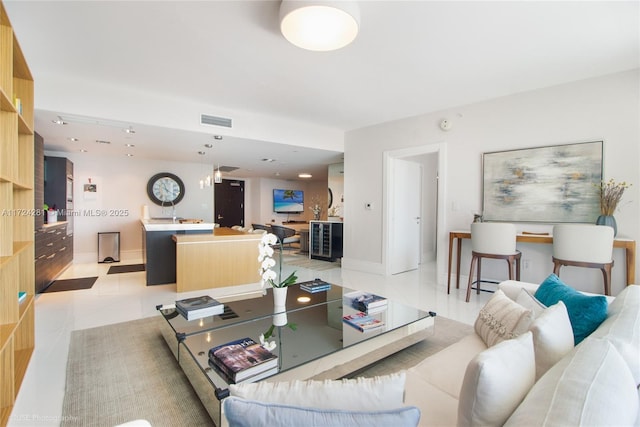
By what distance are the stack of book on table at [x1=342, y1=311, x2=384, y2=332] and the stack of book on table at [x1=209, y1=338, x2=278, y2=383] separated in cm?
74

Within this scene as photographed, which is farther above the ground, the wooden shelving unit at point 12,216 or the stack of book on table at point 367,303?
the wooden shelving unit at point 12,216

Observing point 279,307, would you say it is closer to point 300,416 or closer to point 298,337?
point 298,337

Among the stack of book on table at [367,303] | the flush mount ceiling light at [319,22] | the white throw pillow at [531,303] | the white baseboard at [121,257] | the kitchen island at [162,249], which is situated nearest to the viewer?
the white throw pillow at [531,303]

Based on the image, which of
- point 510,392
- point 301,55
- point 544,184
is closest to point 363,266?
point 544,184

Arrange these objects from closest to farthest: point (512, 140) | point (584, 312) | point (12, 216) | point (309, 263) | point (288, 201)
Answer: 1. point (584, 312)
2. point (12, 216)
3. point (512, 140)
4. point (309, 263)
5. point (288, 201)

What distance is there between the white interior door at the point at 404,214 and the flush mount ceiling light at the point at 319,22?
3.19 metres

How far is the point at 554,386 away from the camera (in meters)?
0.73

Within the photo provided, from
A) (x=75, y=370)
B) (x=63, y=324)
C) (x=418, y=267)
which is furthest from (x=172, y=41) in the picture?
(x=418, y=267)

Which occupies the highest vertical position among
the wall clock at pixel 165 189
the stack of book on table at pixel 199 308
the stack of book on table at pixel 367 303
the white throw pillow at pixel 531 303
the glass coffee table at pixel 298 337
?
the wall clock at pixel 165 189

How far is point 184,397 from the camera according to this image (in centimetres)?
181

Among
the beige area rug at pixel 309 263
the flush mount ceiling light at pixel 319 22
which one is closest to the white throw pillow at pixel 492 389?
the flush mount ceiling light at pixel 319 22

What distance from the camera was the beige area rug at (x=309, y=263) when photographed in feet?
19.8

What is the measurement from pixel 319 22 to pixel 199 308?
7.50 ft

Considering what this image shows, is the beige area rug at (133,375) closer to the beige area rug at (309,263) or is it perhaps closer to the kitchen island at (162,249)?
the kitchen island at (162,249)
